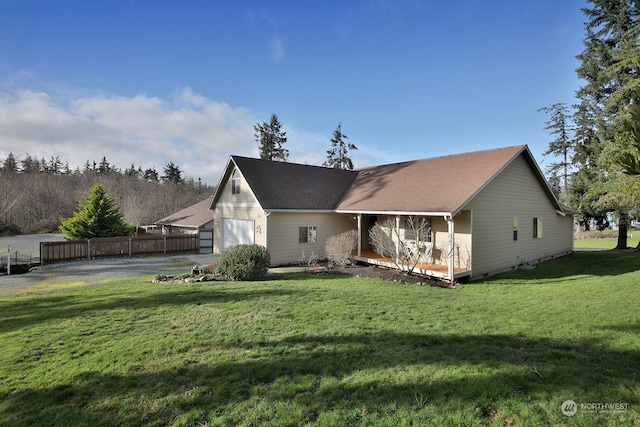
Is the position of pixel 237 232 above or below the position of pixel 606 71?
below

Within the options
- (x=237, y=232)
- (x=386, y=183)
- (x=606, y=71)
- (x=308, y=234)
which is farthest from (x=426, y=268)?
(x=606, y=71)

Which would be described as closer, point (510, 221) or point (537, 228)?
point (510, 221)

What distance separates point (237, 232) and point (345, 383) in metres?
15.1

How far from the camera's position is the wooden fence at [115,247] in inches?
648

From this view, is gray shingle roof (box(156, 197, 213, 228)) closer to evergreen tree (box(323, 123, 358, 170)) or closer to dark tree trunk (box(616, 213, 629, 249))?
evergreen tree (box(323, 123, 358, 170))

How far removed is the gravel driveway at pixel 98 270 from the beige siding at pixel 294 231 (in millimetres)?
4106

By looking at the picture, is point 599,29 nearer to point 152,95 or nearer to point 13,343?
point 152,95

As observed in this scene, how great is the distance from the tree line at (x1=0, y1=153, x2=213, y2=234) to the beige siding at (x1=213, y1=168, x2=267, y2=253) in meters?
19.6

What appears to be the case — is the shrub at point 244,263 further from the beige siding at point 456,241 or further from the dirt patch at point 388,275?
the beige siding at point 456,241

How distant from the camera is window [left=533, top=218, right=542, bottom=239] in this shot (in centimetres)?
1608

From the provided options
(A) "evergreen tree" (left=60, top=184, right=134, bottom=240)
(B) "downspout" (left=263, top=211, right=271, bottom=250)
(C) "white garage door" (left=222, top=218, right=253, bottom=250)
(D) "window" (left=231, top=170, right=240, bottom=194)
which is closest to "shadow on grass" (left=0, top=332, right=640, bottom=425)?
(B) "downspout" (left=263, top=211, right=271, bottom=250)

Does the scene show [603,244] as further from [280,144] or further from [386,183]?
[280,144]

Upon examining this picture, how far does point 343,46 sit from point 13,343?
613 inches

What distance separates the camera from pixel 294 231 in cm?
1609
